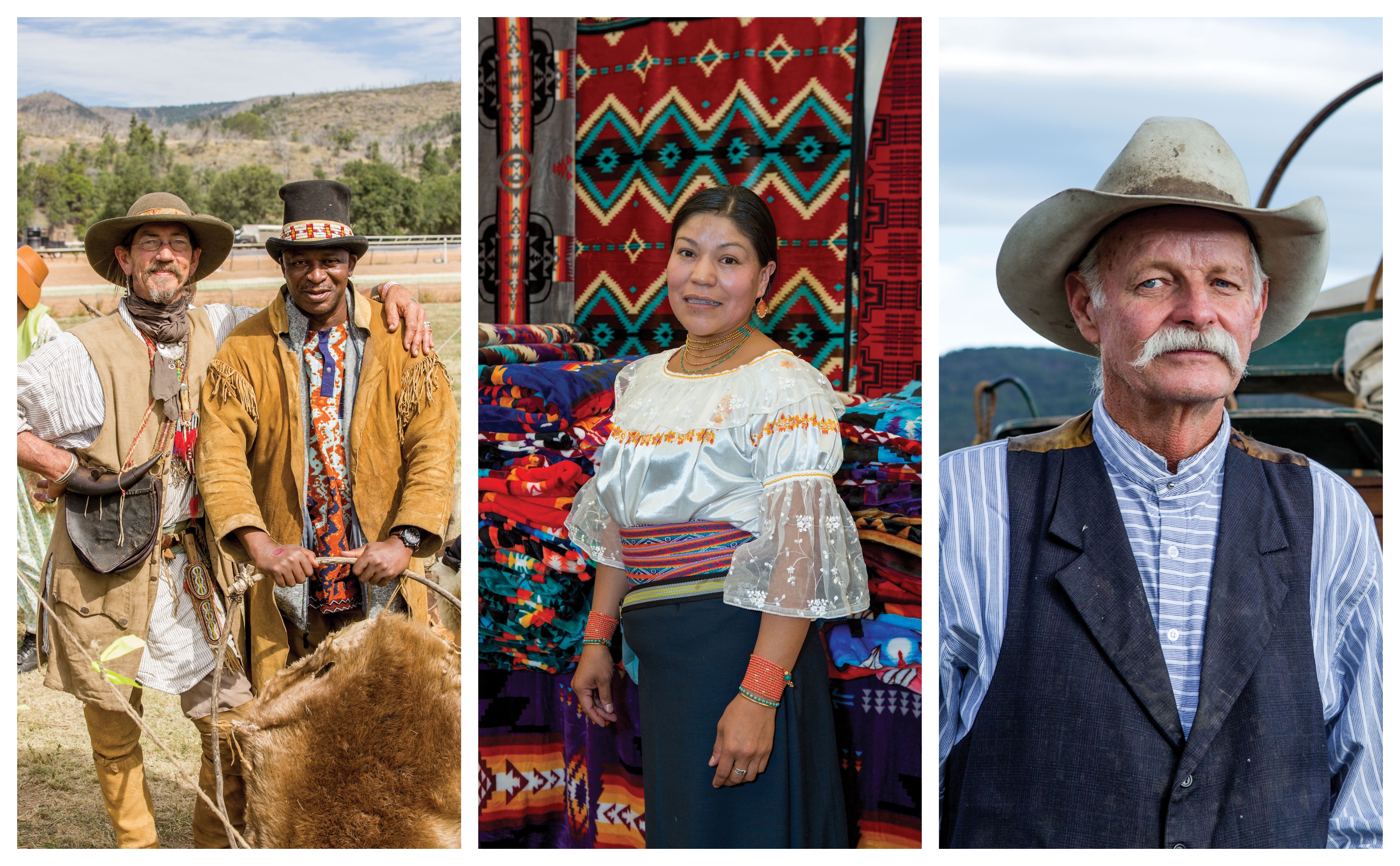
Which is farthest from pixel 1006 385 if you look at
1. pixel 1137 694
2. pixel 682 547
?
pixel 682 547

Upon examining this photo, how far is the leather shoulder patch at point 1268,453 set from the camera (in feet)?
6.70

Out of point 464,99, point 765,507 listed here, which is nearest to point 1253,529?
point 765,507

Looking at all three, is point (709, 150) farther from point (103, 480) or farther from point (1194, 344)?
point (103, 480)

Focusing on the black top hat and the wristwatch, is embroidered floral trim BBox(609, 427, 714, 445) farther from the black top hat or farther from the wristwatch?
the black top hat

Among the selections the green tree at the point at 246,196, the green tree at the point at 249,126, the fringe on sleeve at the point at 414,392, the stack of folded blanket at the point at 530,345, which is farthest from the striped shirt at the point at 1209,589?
the green tree at the point at 249,126

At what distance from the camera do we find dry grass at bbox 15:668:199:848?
239cm

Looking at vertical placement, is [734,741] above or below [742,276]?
below

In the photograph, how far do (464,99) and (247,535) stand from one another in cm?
131

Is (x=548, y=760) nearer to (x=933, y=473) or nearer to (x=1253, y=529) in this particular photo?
(x=933, y=473)

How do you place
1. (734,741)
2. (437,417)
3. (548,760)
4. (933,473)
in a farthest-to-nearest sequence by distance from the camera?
(548,760), (437,417), (933,473), (734,741)

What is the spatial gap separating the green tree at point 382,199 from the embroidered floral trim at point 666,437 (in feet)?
2.93

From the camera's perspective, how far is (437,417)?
2375 mm

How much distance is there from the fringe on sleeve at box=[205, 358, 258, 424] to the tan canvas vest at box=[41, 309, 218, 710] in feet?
0.19

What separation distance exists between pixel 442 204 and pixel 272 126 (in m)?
0.49
